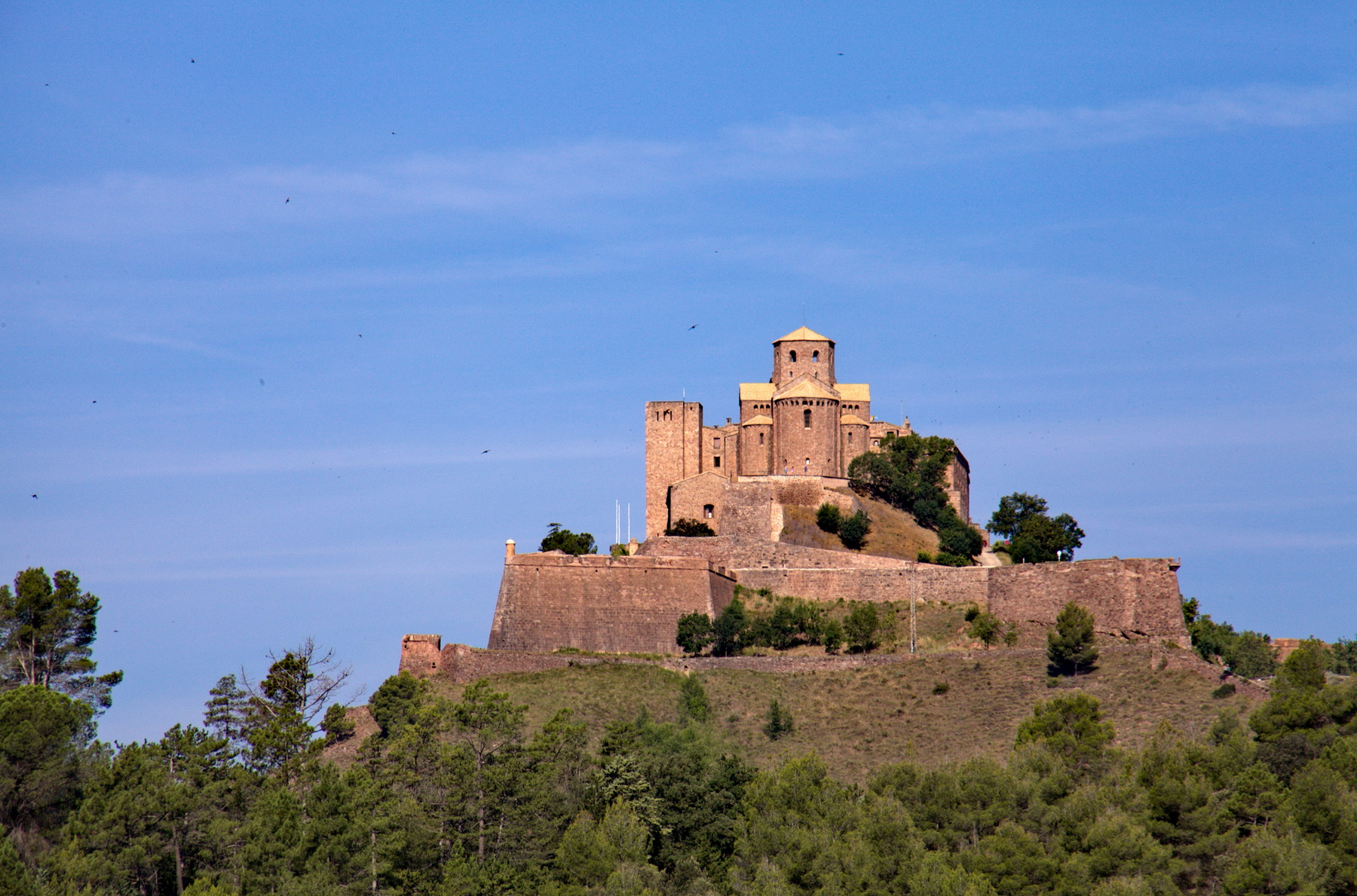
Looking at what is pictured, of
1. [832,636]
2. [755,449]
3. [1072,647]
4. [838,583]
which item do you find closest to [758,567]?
[838,583]

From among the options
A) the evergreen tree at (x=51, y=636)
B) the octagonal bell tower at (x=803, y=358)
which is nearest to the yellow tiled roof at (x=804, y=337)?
the octagonal bell tower at (x=803, y=358)

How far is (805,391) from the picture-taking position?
89312mm

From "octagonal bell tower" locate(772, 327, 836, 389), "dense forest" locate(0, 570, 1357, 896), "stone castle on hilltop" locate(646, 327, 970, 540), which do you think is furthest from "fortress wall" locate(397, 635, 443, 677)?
"octagonal bell tower" locate(772, 327, 836, 389)

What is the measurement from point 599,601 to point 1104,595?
20309mm

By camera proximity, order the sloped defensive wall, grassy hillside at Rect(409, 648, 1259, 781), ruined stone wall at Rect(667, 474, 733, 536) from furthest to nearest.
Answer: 1. ruined stone wall at Rect(667, 474, 733, 536)
2. the sloped defensive wall
3. grassy hillside at Rect(409, 648, 1259, 781)

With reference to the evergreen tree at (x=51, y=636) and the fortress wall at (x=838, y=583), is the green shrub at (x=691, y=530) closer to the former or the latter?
the fortress wall at (x=838, y=583)

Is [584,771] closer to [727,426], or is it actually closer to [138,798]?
[138,798]

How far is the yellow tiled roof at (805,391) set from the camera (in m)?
88.9

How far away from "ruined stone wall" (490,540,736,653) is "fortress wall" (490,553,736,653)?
31mm

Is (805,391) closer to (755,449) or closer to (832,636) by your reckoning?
(755,449)

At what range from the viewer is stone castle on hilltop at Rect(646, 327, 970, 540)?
86812mm

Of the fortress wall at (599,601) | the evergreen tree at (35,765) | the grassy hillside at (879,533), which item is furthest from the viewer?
the grassy hillside at (879,533)

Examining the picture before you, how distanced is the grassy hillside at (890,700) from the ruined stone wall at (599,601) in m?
4.89

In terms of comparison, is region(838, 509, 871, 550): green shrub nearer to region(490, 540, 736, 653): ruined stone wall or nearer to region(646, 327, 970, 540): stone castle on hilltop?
region(646, 327, 970, 540): stone castle on hilltop
